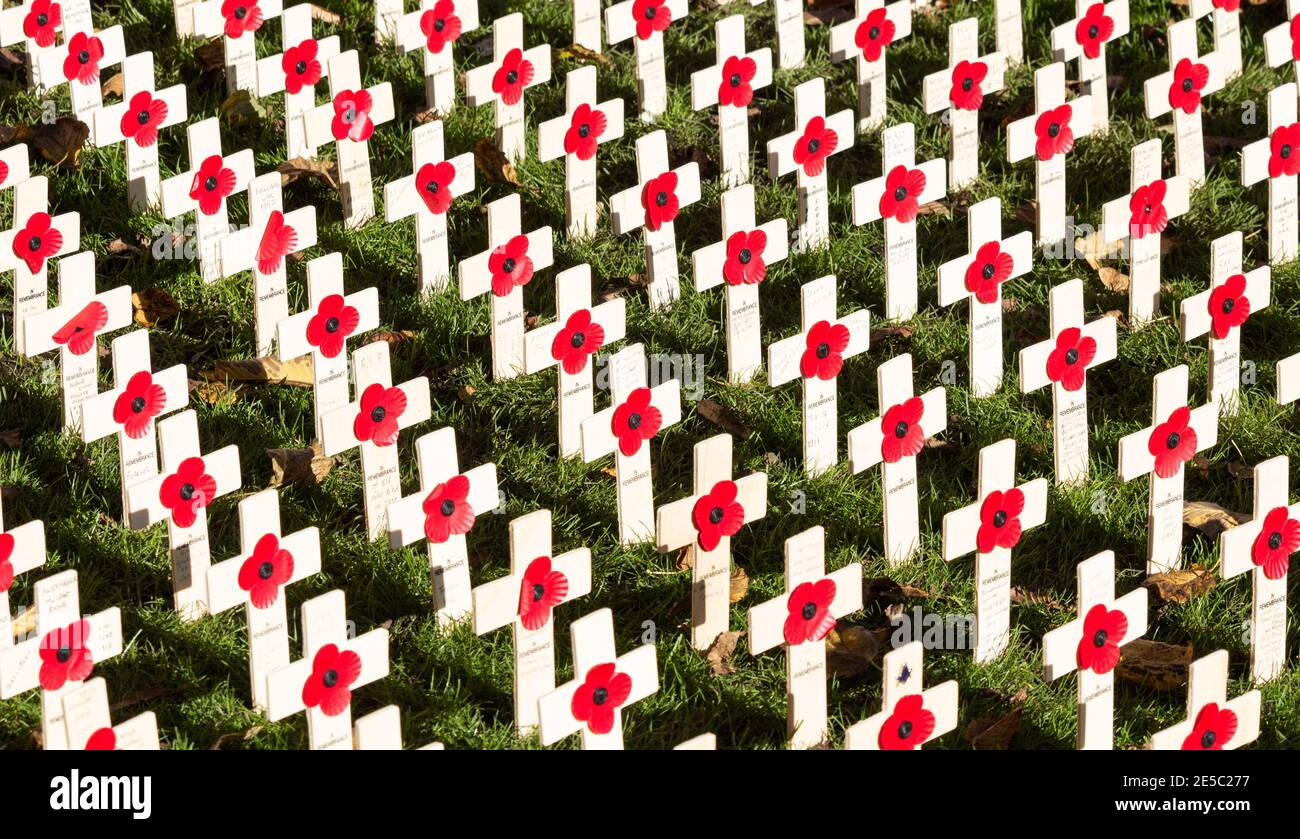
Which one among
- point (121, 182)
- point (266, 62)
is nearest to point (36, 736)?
point (121, 182)

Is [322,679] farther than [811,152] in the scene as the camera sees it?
No

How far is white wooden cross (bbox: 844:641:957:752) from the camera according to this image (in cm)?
424

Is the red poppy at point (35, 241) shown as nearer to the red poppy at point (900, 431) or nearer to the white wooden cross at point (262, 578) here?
the white wooden cross at point (262, 578)

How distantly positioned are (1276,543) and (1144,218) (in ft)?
4.61

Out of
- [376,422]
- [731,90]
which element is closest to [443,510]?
[376,422]

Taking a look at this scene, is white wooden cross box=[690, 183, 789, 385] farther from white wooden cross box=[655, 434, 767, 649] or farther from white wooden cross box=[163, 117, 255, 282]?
white wooden cross box=[163, 117, 255, 282]

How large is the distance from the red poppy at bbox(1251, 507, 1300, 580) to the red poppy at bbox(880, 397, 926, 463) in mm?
852

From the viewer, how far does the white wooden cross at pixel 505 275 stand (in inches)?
213

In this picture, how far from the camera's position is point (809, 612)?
4.43 meters

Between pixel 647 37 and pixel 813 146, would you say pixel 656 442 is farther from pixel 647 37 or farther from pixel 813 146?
pixel 647 37

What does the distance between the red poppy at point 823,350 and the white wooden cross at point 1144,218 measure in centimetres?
112

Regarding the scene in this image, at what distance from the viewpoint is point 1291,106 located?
20.7ft

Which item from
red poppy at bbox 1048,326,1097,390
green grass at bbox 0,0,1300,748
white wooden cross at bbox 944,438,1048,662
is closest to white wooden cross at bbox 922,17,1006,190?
green grass at bbox 0,0,1300,748

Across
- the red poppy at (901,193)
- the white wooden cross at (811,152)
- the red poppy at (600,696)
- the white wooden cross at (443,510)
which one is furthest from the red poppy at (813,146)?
the red poppy at (600,696)
